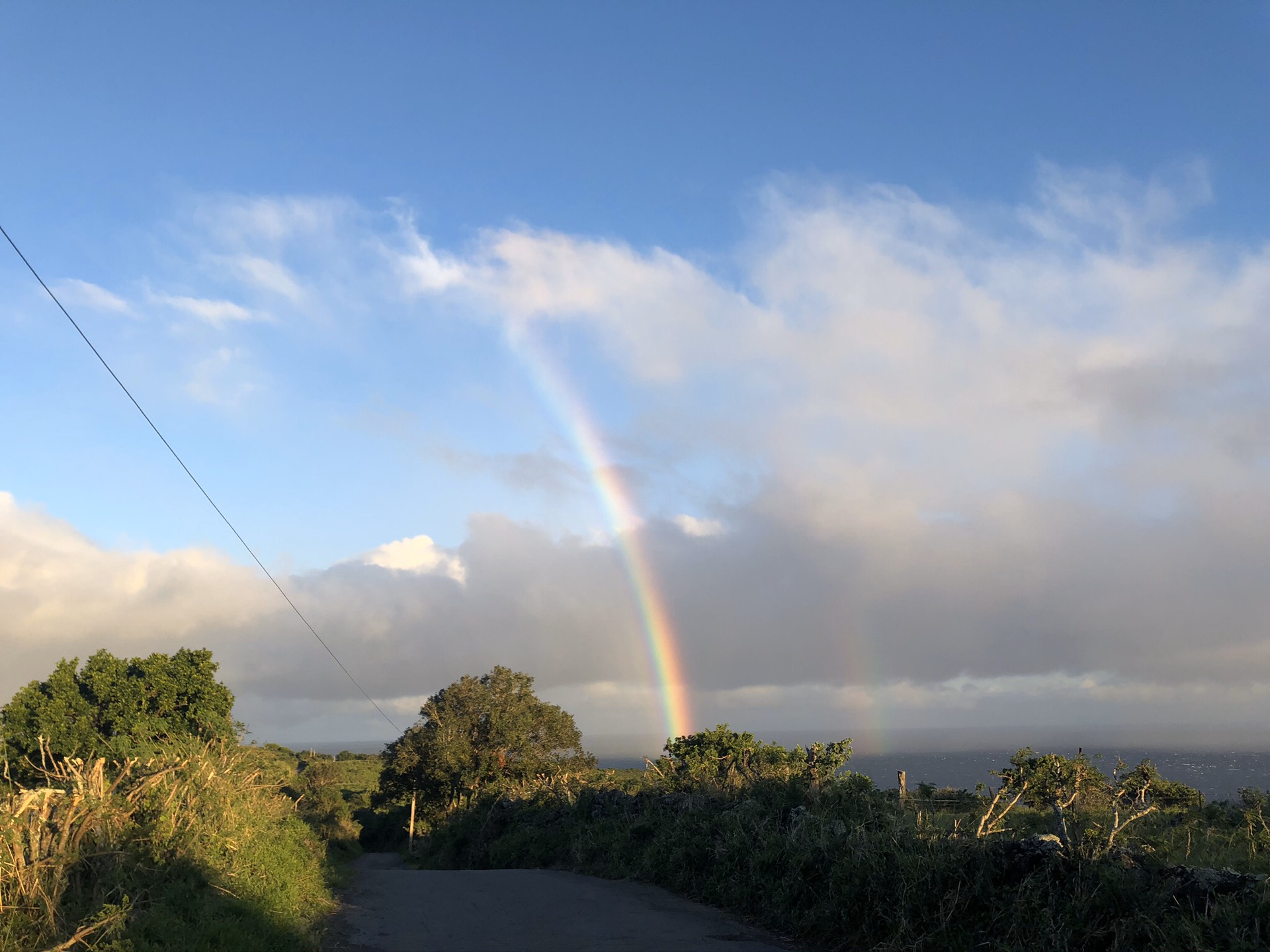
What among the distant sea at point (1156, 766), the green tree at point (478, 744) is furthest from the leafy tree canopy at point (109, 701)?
the distant sea at point (1156, 766)

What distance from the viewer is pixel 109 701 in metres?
46.2

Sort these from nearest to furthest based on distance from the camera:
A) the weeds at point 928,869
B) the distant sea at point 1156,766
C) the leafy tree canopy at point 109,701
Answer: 1. the weeds at point 928,869
2. the distant sea at point 1156,766
3. the leafy tree canopy at point 109,701

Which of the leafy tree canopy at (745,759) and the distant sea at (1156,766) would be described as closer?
the leafy tree canopy at (745,759)

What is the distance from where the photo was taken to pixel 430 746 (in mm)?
44875

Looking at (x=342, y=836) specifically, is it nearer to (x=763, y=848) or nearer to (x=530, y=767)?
(x=530, y=767)

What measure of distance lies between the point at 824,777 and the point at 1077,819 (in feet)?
21.8

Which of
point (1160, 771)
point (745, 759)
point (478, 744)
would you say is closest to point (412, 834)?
point (478, 744)

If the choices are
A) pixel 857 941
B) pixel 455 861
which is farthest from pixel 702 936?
pixel 455 861

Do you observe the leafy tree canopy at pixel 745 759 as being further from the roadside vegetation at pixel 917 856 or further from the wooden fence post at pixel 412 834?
the wooden fence post at pixel 412 834

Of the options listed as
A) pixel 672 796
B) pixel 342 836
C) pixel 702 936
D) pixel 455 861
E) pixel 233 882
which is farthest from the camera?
pixel 342 836

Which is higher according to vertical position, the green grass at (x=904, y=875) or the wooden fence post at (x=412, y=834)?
the green grass at (x=904, y=875)

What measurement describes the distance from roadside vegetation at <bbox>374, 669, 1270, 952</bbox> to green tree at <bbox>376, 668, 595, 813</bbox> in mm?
20745

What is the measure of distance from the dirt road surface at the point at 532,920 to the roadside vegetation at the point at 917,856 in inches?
28.8

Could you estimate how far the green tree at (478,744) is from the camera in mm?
44438
